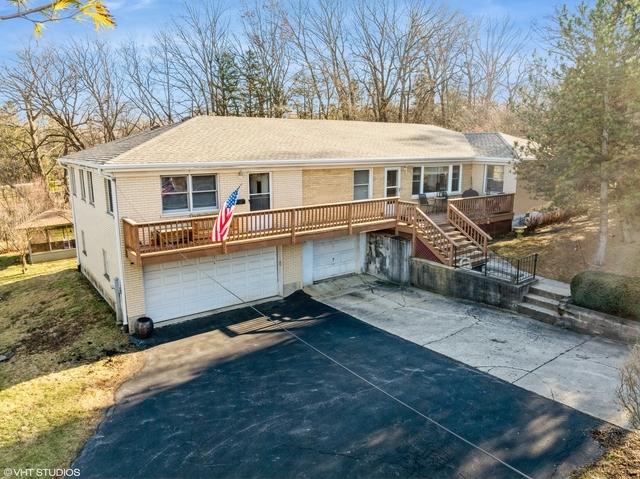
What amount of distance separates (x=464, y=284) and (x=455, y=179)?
7.94 metres

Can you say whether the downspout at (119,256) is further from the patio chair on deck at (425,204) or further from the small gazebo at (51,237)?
the small gazebo at (51,237)

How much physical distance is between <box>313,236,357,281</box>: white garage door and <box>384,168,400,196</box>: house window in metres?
2.75

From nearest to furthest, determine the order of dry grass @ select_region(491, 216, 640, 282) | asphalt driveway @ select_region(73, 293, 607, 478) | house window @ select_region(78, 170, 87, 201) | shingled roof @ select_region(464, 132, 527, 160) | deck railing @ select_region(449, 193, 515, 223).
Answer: asphalt driveway @ select_region(73, 293, 607, 478), dry grass @ select_region(491, 216, 640, 282), house window @ select_region(78, 170, 87, 201), deck railing @ select_region(449, 193, 515, 223), shingled roof @ select_region(464, 132, 527, 160)

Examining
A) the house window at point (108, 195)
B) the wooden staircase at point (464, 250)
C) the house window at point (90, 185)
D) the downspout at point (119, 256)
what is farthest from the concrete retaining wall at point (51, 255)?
the wooden staircase at point (464, 250)

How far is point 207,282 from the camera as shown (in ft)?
47.6

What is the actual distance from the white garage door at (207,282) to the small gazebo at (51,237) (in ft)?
47.7

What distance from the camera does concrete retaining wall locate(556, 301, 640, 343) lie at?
1115 cm

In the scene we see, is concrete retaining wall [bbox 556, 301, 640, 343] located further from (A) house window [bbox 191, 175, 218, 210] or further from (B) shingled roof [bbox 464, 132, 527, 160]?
(A) house window [bbox 191, 175, 218, 210]

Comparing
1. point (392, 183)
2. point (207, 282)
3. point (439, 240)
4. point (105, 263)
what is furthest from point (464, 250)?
point (105, 263)

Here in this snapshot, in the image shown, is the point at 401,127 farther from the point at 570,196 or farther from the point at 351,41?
the point at 351,41

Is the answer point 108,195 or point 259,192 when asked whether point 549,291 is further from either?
point 108,195

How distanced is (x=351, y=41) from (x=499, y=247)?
3028 centimetres

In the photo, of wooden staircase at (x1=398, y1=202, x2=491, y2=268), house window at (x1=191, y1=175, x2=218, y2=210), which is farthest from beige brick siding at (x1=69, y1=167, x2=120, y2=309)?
wooden staircase at (x1=398, y1=202, x2=491, y2=268)

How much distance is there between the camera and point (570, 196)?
47.5 ft
